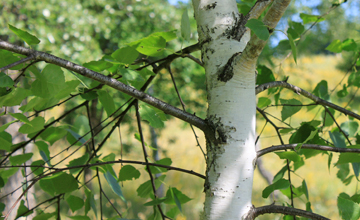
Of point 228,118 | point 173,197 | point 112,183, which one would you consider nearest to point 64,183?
point 112,183

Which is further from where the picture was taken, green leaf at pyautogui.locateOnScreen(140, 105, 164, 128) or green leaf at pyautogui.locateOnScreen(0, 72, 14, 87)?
green leaf at pyautogui.locateOnScreen(140, 105, 164, 128)

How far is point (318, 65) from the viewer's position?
21.8ft

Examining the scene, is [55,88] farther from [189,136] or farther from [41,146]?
[189,136]

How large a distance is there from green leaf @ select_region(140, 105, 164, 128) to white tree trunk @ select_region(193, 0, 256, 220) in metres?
0.08

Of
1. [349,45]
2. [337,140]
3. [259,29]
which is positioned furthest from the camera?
[349,45]

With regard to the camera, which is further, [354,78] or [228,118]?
[354,78]

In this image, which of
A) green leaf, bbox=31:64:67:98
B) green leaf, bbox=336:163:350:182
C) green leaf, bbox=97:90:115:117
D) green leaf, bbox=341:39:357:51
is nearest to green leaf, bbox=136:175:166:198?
green leaf, bbox=97:90:115:117

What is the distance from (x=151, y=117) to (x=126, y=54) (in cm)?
10

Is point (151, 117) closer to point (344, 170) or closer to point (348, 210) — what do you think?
point (348, 210)

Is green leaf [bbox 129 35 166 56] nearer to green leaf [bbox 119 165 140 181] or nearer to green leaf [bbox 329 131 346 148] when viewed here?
green leaf [bbox 119 165 140 181]

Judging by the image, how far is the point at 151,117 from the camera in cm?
Answer: 43

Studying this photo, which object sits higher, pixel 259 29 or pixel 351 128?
pixel 351 128

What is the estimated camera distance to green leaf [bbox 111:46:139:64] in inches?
15.8

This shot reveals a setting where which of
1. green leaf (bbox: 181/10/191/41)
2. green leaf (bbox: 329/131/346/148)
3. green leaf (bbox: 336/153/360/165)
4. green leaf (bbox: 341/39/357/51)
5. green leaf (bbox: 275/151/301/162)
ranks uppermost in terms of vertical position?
green leaf (bbox: 341/39/357/51)
